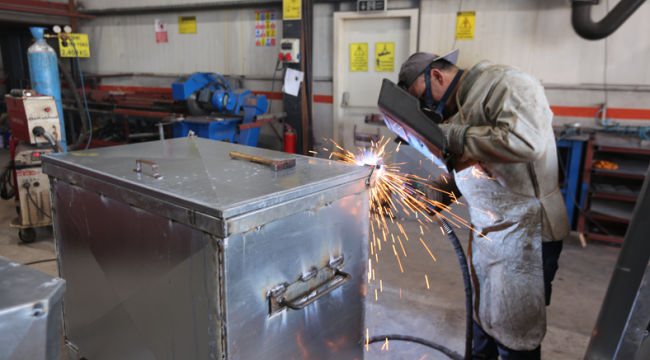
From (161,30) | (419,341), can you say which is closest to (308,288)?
(419,341)

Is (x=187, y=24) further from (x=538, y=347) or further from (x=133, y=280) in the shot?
(x=538, y=347)

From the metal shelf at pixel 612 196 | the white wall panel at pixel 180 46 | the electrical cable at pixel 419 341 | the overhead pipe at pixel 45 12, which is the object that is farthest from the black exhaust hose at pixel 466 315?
the overhead pipe at pixel 45 12

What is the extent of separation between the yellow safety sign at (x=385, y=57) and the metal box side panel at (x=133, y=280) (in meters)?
4.35

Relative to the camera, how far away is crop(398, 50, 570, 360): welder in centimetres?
152

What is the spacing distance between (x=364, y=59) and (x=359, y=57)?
0.08 metres

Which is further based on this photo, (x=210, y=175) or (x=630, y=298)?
(x=210, y=175)

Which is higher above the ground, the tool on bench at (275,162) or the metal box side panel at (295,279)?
the tool on bench at (275,162)

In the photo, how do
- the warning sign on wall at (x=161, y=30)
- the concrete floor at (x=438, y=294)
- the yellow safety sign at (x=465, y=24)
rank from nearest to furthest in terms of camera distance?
the concrete floor at (x=438, y=294) < the yellow safety sign at (x=465, y=24) < the warning sign on wall at (x=161, y=30)

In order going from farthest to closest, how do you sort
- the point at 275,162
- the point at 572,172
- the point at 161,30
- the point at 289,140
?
the point at 161,30
the point at 289,140
the point at 572,172
the point at 275,162

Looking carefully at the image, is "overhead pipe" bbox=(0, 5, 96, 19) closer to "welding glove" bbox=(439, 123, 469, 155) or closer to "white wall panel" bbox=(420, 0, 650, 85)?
"white wall panel" bbox=(420, 0, 650, 85)

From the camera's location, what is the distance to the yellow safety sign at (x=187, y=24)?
6578 millimetres

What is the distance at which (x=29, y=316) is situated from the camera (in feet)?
2.22

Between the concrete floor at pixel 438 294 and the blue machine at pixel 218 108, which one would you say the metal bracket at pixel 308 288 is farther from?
the blue machine at pixel 218 108

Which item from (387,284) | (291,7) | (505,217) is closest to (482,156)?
(505,217)
